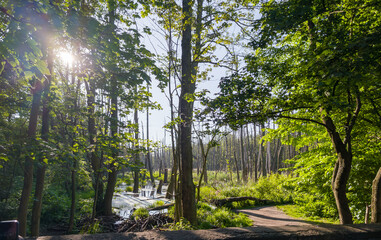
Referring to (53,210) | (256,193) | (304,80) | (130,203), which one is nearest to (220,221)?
(304,80)

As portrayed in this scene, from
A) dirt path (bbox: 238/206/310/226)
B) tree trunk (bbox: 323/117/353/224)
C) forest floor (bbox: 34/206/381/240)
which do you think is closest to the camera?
forest floor (bbox: 34/206/381/240)

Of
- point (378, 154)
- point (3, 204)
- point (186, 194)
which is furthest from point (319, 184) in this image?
point (3, 204)

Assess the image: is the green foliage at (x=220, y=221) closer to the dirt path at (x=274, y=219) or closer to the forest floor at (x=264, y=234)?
the dirt path at (x=274, y=219)

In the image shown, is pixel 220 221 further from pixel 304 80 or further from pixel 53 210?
pixel 53 210

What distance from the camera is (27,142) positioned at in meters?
4.01

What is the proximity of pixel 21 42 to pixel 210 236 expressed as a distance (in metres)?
2.89

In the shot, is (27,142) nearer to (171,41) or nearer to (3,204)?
(171,41)

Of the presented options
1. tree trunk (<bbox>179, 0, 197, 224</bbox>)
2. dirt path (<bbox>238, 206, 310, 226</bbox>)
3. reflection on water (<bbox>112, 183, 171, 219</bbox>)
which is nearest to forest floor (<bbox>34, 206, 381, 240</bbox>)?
tree trunk (<bbox>179, 0, 197, 224</bbox>)

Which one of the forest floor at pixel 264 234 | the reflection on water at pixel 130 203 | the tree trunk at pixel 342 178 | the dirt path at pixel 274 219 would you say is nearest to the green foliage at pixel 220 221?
the dirt path at pixel 274 219

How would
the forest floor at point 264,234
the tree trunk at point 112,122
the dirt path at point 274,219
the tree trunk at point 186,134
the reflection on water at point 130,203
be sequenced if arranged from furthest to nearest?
the reflection on water at point 130,203 < the dirt path at point 274,219 < the tree trunk at point 186,134 < the tree trunk at point 112,122 < the forest floor at point 264,234

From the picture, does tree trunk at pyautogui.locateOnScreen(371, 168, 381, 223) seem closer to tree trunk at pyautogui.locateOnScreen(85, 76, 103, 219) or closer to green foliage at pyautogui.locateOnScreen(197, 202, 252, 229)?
green foliage at pyautogui.locateOnScreen(197, 202, 252, 229)

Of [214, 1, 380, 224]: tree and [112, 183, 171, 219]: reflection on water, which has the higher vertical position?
[214, 1, 380, 224]: tree

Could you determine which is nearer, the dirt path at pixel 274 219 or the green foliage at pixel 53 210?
the dirt path at pixel 274 219

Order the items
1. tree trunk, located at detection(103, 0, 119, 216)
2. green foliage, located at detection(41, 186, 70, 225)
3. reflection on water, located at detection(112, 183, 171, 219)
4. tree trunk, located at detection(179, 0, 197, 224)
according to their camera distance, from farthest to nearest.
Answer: reflection on water, located at detection(112, 183, 171, 219)
green foliage, located at detection(41, 186, 70, 225)
tree trunk, located at detection(179, 0, 197, 224)
tree trunk, located at detection(103, 0, 119, 216)
